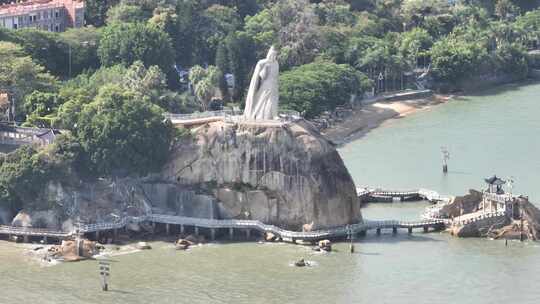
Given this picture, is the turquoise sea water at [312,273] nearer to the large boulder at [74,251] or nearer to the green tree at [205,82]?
the large boulder at [74,251]

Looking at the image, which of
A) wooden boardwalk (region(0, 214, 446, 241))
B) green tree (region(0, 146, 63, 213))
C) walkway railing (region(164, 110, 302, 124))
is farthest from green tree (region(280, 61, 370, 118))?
green tree (region(0, 146, 63, 213))

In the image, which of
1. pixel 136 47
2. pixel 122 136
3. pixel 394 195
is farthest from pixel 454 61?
pixel 122 136

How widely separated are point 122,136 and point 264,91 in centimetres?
885

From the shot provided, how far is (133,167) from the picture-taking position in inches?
4387

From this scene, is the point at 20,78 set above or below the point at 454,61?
below

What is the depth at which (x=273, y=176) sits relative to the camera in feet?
362

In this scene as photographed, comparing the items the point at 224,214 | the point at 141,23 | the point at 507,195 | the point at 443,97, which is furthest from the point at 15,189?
the point at 443,97

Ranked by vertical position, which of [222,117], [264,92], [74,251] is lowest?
[74,251]

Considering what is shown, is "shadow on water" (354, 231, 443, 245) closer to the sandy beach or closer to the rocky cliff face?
the rocky cliff face

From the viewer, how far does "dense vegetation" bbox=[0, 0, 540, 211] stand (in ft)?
367

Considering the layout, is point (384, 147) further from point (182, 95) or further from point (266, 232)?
point (266, 232)

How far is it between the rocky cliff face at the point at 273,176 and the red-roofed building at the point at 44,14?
1717 inches

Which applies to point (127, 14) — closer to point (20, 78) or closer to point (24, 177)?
point (20, 78)

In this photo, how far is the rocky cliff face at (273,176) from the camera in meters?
110
